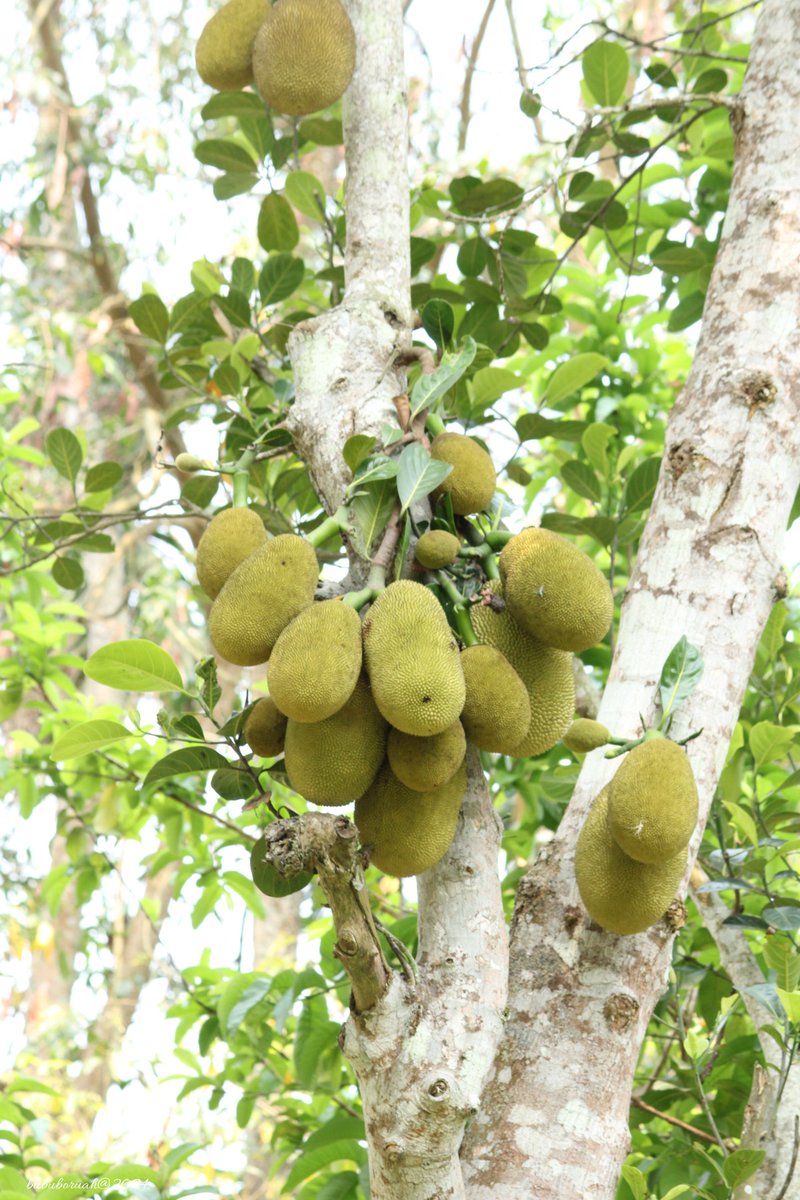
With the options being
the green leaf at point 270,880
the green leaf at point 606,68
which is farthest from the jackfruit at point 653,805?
the green leaf at point 606,68

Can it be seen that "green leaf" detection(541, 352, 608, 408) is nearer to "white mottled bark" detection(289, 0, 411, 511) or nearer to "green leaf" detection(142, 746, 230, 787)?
"white mottled bark" detection(289, 0, 411, 511)

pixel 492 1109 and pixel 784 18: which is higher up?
pixel 784 18

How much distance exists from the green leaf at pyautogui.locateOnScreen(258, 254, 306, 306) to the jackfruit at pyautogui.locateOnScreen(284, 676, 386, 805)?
0.97 meters

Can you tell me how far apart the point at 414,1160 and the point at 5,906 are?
4.87 m

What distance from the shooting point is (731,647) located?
42.4 inches

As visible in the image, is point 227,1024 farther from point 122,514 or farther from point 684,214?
point 684,214

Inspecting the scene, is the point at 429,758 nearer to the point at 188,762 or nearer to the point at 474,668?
the point at 474,668

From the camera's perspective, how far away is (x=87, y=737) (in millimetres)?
1203

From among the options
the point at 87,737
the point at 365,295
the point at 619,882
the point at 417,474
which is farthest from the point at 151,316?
the point at 619,882

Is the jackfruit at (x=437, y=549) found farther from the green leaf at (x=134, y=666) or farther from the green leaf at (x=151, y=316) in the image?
the green leaf at (x=151, y=316)

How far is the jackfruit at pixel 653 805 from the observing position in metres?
0.87

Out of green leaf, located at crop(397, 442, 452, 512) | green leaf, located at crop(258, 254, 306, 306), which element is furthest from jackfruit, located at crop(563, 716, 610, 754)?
green leaf, located at crop(258, 254, 306, 306)

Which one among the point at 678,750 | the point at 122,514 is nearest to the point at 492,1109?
the point at 678,750

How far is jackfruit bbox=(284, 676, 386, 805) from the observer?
36.3 inches
